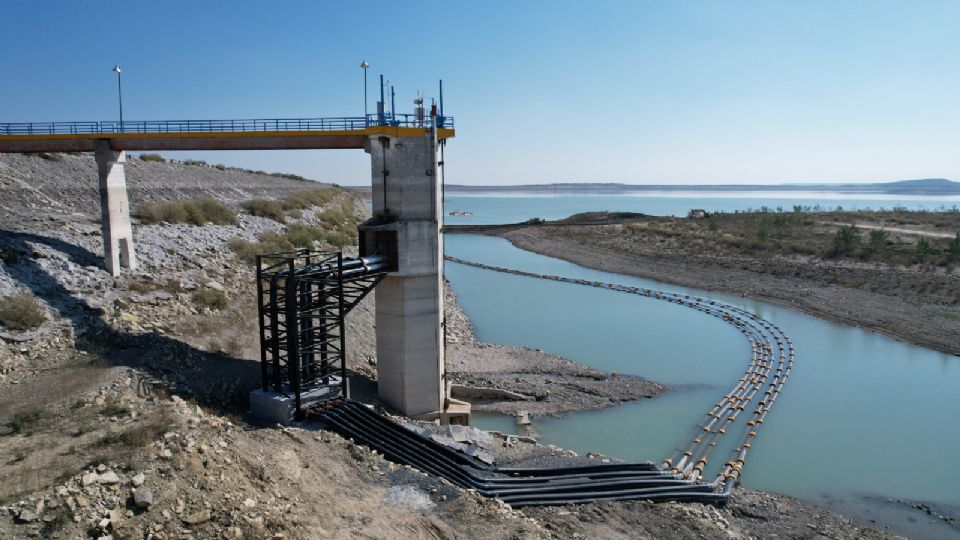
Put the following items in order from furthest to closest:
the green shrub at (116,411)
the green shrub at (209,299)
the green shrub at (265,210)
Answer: the green shrub at (265,210), the green shrub at (209,299), the green shrub at (116,411)

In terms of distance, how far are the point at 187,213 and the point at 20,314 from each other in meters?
13.9

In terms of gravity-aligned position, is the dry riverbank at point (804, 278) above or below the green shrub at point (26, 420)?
below

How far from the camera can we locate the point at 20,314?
52.3 ft

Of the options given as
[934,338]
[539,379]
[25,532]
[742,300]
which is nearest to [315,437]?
[25,532]

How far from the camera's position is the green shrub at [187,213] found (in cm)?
2767

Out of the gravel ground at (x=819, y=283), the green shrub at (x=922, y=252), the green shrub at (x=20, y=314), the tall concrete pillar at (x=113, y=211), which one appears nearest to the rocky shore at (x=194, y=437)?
the green shrub at (x=20, y=314)

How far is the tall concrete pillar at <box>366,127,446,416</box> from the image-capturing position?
18.5 metres

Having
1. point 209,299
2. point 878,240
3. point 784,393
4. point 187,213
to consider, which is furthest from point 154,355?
point 878,240

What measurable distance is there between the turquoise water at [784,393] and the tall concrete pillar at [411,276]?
8.49 ft

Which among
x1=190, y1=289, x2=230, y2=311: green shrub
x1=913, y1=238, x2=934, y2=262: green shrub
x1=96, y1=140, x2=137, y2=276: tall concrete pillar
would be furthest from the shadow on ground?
x1=913, y1=238, x2=934, y2=262: green shrub

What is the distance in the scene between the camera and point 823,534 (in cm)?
1394

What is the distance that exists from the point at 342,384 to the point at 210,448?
17.4 ft

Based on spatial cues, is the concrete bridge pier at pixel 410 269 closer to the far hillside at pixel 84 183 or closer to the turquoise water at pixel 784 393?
the turquoise water at pixel 784 393

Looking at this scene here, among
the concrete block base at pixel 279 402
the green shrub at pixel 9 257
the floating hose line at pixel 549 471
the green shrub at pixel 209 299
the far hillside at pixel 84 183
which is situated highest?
the far hillside at pixel 84 183
